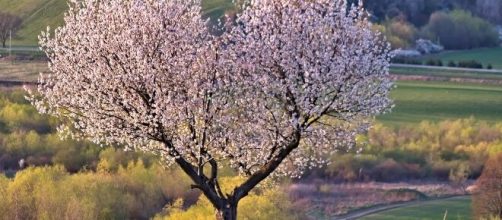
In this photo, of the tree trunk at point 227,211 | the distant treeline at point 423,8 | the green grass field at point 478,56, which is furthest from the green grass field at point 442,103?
the distant treeline at point 423,8

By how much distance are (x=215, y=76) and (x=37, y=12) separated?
10472 cm

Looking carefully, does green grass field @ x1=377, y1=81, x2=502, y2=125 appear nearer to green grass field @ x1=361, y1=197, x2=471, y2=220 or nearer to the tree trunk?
green grass field @ x1=361, y1=197, x2=471, y2=220

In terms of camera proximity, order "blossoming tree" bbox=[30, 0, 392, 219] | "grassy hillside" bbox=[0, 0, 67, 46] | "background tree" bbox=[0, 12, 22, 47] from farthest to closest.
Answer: "grassy hillside" bbox=[0, 0, 67, 46]
"background tree" bbox=[0, 12, 22, 47]
"blossoming tree" bbox=[30, 0, 392, 219]

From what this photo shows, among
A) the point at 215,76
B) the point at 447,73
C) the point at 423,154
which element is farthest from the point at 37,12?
the point at 215,76

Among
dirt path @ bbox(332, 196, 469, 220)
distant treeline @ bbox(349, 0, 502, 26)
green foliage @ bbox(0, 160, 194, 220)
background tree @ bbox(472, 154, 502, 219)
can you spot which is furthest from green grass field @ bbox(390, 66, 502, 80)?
green foliage @ bbox(0, 160, 194, 220)

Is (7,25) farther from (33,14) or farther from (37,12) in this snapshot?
(37,12)

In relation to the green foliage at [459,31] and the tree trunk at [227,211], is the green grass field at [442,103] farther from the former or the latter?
the green foliage at [459,31]

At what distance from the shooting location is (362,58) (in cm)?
1791

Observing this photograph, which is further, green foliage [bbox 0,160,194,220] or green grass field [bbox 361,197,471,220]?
green grass field [bbox 361,197,471,220]

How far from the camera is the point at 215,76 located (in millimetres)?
17953

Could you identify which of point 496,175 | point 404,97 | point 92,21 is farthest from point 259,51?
point 404,97

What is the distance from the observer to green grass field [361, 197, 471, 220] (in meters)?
45.7

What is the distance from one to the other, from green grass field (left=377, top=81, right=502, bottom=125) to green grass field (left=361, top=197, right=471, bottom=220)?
19.0 metres

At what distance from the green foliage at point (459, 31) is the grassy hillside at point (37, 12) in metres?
40.5
